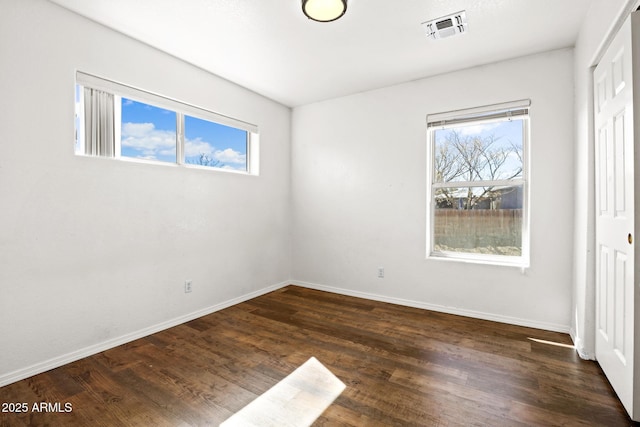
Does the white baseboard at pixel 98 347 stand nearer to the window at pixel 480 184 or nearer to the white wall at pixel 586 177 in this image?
the window at pixel 480 184

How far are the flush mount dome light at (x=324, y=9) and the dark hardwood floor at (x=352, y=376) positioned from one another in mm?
2623

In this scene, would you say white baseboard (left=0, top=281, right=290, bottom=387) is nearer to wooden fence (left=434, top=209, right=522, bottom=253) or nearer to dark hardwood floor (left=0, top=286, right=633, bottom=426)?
dark hardwood floor (left=0, top=286, right=633, bottom=426)

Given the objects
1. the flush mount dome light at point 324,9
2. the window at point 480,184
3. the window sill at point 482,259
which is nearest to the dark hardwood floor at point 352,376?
the window sill at point 482,259

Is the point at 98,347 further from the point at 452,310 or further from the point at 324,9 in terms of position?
the point at 452,310

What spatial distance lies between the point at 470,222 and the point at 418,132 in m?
1.20

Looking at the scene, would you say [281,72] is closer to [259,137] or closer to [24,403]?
[259,137]

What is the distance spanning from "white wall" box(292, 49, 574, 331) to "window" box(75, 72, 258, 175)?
115cm

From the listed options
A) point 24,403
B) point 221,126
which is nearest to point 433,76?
point 221,126

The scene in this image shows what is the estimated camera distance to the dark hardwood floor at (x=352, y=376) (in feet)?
5.67

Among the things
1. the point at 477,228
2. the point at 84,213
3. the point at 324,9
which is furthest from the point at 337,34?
the point at 84,213

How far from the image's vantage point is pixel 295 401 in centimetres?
187

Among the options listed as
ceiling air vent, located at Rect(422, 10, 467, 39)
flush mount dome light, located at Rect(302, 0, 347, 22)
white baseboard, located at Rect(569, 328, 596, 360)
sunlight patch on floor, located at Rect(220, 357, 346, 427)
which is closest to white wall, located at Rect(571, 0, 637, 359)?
white baseboard, located at Rect(569, 328, 596, 360)

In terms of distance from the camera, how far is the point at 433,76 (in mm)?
3463

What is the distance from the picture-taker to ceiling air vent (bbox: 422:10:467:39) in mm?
2399
